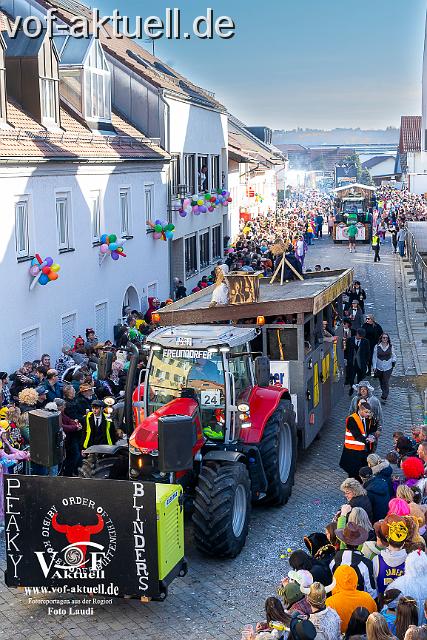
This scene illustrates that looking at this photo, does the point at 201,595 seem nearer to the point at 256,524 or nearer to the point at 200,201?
the point at 256,524

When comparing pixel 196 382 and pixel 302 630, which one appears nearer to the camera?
pixel 302 630

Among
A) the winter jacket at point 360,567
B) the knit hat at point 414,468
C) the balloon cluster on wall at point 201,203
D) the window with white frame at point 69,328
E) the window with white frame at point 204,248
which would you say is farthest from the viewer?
the window with white frame at point 204,248

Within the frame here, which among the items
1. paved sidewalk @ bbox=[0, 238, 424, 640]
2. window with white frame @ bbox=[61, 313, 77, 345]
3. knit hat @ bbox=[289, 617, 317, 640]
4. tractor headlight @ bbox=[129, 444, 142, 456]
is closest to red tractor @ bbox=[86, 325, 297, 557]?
tractor headlight @ bbox=[129, 444, 142, 456]

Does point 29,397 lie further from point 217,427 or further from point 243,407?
point 243,407

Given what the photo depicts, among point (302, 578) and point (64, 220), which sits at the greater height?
point (64, 220)

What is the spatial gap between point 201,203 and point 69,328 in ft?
39.0

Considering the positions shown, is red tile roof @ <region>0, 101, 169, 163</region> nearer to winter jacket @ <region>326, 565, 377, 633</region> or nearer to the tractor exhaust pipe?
the tractor exhaust pipe

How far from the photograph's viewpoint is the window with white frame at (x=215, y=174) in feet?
122

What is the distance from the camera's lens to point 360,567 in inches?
330

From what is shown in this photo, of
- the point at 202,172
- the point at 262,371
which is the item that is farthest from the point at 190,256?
the point at 262,371

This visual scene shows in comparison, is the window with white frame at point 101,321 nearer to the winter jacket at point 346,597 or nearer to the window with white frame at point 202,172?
the window with white frame at point 202,172

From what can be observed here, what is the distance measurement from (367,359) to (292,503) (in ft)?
23.2

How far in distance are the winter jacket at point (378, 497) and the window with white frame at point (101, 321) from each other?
13.5m


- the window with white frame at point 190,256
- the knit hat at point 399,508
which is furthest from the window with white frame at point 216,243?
the knit hat at point 399,508
